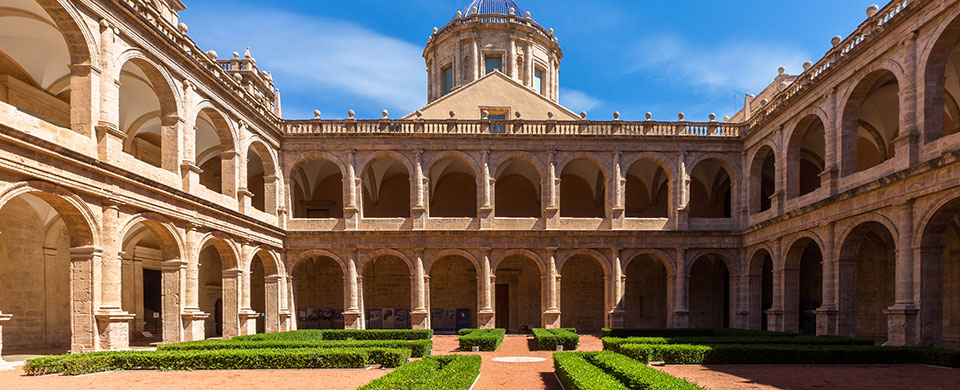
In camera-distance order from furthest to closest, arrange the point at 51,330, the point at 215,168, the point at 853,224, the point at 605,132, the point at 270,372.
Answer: the point at 215,168
the point at 605,132
the point at 51,330
the point at 853,224
the point at 270,372

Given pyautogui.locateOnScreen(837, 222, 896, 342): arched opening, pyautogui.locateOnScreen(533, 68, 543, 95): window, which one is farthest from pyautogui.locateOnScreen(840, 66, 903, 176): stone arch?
pyautogui.locateOnScreen(533, 68, 543, 95): window

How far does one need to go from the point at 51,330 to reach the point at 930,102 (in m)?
28.7

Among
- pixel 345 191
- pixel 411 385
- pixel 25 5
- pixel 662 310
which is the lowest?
pixel 662 310

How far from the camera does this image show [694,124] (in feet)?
86.1

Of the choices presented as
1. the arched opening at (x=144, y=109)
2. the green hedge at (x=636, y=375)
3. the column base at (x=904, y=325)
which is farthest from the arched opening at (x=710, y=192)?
the arched opening at (x=144, y=109)

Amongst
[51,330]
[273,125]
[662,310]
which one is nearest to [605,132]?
[662,310]

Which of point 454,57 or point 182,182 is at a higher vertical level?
point 454,57

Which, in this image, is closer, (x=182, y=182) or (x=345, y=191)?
(x=182, y=182)

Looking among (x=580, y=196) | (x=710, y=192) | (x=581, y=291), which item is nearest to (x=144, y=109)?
(x=580, y=196)

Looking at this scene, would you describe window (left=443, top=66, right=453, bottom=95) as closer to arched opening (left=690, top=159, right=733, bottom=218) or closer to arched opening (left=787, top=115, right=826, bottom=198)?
arched opening (left=690, top=159, right=733, bottom=218)

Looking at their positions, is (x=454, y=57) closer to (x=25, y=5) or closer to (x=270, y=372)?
(x=25, y=5)

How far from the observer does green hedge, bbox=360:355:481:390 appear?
29.7ft

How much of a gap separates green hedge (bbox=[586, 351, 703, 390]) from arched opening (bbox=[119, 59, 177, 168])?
47.0 ft

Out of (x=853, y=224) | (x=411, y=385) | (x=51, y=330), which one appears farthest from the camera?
(x=51, y=330)
